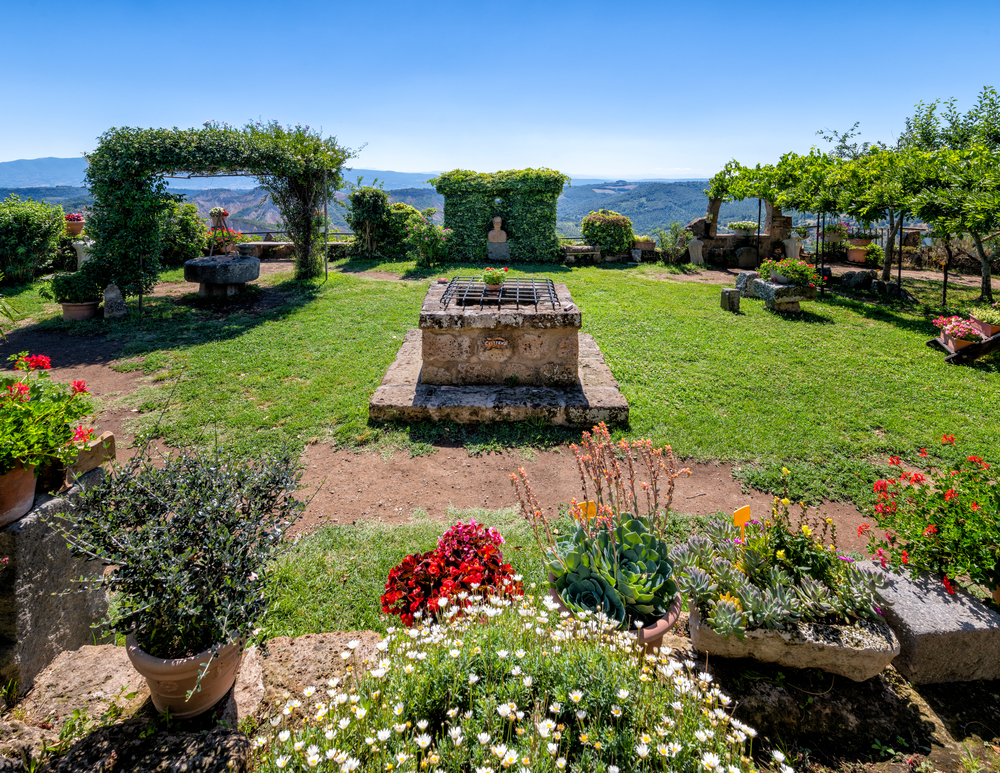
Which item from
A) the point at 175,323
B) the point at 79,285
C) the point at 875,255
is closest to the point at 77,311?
the point at 79,285

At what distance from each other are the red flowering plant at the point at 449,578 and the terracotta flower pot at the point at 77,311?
10400 millimetres

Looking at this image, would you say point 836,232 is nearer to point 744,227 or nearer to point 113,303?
point 744,227

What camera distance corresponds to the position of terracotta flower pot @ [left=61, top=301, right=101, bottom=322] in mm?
9727

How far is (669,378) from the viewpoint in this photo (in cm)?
712

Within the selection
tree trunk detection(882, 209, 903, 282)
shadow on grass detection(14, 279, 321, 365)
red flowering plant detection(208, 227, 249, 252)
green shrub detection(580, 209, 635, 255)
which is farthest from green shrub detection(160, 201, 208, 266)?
tree trunk detection(882, 209, 903, 282)

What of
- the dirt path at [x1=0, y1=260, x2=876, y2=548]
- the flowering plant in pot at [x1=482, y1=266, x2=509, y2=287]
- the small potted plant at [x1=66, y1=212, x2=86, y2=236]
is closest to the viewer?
the dirt path at [x1=0, y1=260, x2=876, y2=548]

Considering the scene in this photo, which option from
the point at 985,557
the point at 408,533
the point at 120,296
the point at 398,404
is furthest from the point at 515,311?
the point at 120,296

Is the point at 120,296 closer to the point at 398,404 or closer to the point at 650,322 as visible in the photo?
the point at 398,404

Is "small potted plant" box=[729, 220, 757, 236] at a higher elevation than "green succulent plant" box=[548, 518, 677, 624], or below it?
higher

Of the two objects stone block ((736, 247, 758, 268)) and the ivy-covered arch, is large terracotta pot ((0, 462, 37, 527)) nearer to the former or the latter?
the ivy-covered arch

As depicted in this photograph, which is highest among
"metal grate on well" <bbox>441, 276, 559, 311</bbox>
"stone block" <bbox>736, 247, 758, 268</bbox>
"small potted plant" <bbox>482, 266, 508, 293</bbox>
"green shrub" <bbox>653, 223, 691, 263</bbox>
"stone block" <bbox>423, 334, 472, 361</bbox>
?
"green shrub" <bbox>653, 223, 691, 263</bbox>

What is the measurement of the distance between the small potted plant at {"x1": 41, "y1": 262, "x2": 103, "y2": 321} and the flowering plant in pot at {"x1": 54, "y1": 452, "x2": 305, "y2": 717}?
10039 mm

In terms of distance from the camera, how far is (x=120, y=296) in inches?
396

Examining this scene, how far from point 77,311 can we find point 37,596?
9.92 m
